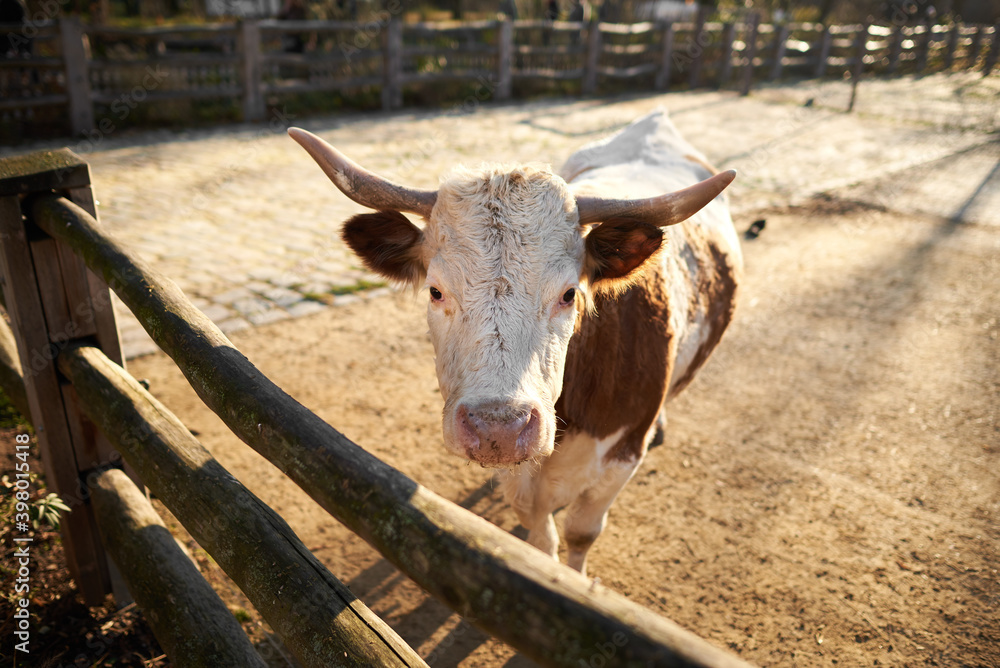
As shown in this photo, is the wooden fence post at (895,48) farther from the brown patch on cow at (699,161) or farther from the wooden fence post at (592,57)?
the brown patch on cow at (699,161)

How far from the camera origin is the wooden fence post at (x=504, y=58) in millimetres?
13640

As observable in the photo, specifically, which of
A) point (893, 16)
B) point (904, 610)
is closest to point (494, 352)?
point (904, 610)

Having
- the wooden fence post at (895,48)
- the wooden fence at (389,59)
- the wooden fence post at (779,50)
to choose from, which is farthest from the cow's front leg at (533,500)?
the wooden fence post at (895,48)

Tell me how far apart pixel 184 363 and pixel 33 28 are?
950 cm

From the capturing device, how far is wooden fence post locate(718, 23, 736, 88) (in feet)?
55.4

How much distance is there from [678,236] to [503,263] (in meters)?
1.47

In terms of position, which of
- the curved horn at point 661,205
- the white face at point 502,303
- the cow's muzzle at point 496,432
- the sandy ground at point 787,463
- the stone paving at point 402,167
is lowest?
the sandy ground at point 787,463

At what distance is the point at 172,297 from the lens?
2000mm

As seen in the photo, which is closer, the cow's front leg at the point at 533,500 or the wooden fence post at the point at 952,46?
the cow's front leg at the point at 533,500

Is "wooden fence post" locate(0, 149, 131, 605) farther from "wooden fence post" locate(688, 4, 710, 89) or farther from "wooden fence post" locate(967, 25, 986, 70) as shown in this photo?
"wooden fence post" locate(967, 25, 986, 70)

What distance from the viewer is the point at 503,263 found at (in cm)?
205

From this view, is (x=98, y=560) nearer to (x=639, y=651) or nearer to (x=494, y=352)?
(x=494, y=352)

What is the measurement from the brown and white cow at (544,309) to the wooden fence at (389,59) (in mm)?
8903

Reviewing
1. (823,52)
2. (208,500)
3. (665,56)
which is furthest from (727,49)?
(208,500)
